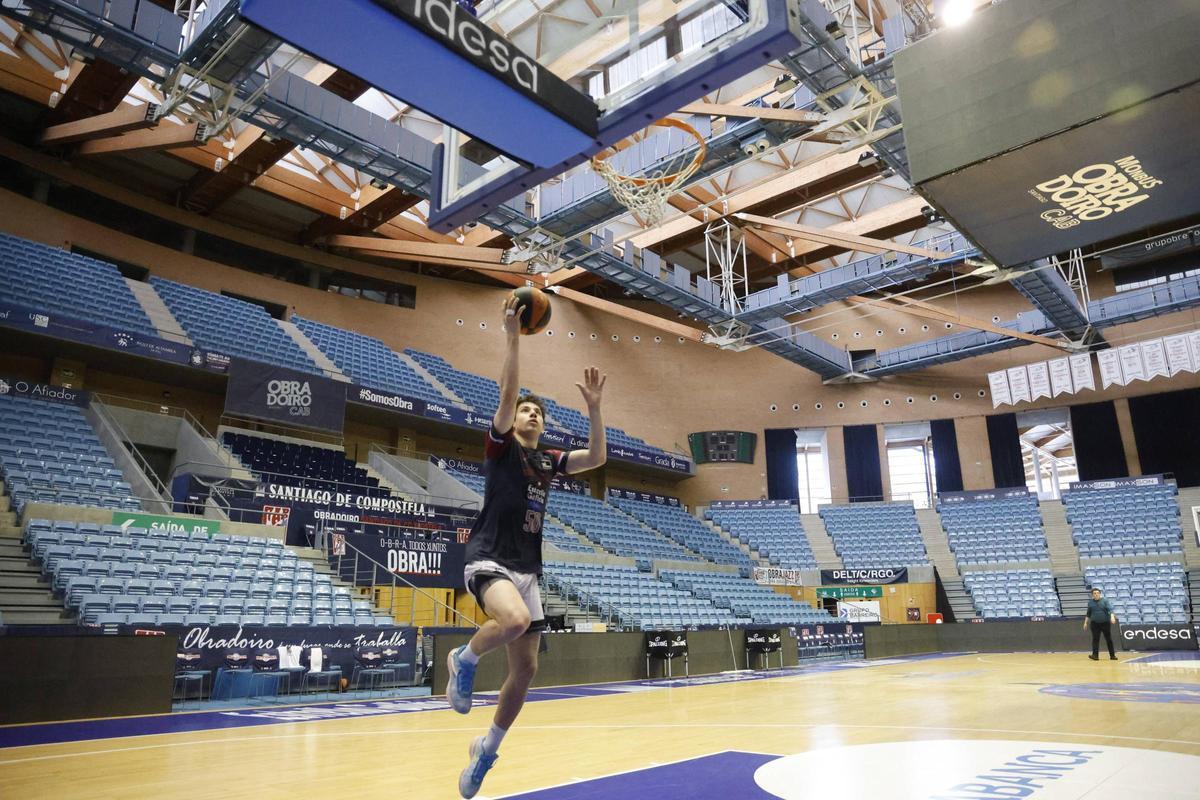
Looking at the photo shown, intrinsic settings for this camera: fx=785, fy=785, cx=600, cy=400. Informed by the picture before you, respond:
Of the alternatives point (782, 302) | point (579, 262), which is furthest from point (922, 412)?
point (579, 262)

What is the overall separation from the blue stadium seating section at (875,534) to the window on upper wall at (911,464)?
1.56 metres

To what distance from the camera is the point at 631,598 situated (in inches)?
722

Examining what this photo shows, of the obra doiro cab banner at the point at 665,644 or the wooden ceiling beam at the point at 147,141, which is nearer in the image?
the obra doiro cab banner at the point at 665,644

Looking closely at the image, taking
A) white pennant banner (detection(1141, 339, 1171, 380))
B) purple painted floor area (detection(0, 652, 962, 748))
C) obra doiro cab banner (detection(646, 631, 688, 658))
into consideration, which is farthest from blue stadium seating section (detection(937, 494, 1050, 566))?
purple painted floor area (detection(0, 652, 962, 748))

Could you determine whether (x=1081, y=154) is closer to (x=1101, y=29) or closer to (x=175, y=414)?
(x=1101, y=29)

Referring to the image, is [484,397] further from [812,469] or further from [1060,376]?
[1060,376]

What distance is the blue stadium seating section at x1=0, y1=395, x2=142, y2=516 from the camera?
12531 mm

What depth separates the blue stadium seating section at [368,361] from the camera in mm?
20969

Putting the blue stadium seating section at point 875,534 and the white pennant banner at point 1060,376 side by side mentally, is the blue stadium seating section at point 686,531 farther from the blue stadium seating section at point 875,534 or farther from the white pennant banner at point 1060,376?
the white pennant banner at point 1060,376

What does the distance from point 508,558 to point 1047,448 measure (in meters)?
41.7

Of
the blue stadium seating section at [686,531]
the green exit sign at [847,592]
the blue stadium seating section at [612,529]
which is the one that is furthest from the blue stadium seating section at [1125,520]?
the blue stadium seating section at [612,529]

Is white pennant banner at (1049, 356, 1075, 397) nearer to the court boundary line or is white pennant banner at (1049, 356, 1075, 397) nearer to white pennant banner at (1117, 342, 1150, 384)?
white pennant banner at (1117, 342, 1150, 384)

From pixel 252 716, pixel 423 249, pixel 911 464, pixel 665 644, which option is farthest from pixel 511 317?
pixel 911 464

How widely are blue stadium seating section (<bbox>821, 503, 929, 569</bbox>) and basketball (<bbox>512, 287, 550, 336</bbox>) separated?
84.3ft
